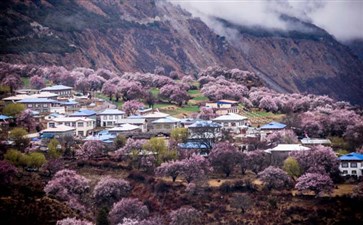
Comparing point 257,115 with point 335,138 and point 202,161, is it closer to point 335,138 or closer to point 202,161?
point 335,138

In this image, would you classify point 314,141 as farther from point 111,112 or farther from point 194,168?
point 111,112

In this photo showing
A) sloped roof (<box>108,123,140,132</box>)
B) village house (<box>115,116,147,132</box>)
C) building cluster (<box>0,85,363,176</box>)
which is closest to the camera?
building cluster (<box>0,85,363,176</box>)

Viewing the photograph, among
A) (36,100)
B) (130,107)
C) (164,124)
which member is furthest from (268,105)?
(36,100)

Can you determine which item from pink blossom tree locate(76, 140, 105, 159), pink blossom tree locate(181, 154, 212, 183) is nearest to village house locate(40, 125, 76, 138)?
pink blossom tree locate(76, 140, 105, 159)

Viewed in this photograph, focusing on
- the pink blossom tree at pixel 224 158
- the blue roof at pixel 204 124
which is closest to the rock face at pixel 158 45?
the blue roof at pixel 204 124

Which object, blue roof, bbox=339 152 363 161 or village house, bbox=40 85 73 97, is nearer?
blue roof, bbox=339 152 363 161

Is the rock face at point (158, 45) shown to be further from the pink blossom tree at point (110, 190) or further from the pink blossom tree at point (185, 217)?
the pink blossom tree at point (185, 217)

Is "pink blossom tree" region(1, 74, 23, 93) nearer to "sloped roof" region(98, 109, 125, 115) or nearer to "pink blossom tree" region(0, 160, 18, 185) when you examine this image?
"sloped roof" region(98, 109, 125, 115)
